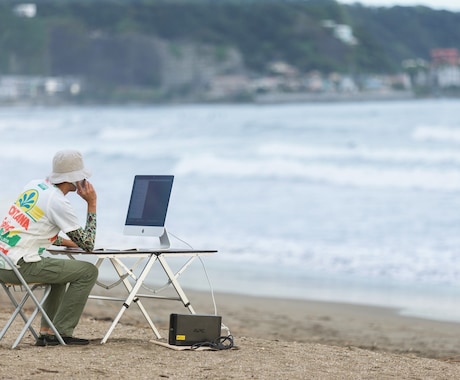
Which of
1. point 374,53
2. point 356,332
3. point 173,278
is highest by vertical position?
point 374,53

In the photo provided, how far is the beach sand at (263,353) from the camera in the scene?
5203 millimetres

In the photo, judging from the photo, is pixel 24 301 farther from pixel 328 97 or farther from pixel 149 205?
pixel 328 97

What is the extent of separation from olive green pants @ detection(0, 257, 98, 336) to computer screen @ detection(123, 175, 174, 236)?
0.42 metres

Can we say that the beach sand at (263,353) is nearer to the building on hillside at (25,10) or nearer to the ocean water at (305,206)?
the ocean water at (305,206)

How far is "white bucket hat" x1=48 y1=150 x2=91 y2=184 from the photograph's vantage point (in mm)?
5477

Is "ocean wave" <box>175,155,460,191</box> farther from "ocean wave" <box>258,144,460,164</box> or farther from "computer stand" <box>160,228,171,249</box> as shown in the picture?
"computer stand" <box>160,228,171,249</box>

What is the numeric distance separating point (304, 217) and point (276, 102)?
7689 cm

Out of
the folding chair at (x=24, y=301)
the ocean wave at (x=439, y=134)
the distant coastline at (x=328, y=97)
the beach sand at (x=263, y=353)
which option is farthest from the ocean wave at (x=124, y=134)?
the folding chair at (x=24, y=301)

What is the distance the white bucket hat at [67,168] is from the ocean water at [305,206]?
190cm

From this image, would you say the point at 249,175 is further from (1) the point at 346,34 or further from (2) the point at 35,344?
(1) the point at 346,34

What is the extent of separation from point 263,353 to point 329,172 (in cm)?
2033

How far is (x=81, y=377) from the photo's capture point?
496 cm

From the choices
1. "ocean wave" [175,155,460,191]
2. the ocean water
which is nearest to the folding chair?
the ocean water

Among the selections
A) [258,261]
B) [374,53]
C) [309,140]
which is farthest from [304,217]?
[374,53]
